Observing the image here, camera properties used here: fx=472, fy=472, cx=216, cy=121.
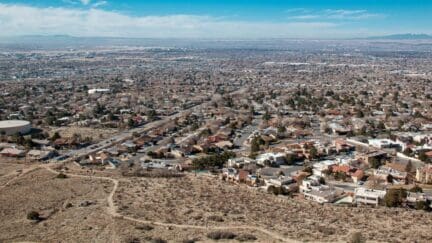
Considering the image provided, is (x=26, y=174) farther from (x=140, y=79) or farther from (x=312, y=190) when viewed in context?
(x=140, y=79)

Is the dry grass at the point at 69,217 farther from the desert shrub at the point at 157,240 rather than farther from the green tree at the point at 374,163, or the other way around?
the green tree at the point at 374,163

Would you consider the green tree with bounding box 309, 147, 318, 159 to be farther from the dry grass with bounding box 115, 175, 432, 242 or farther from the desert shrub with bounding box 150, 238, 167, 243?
the desert shrub with bounding box 150, 238, 167, 243

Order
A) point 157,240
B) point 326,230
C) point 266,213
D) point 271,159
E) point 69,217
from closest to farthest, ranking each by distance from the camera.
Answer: point 157,240 < point 326,230 < point 69,217 < point 266,213 < point 271,159

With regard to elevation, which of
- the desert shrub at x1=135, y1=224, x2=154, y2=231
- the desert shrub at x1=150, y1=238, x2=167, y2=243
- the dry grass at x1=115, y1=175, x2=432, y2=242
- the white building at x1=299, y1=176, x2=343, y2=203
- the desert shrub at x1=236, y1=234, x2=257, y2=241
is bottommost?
the white building at x1=299, y1=176, x2=343, y2=203

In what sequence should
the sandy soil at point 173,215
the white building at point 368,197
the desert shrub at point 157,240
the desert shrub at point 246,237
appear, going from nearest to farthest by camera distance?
1. the desert shrub at point 157,240
2. the desert shrub at point 246,237
3. the sandy soil at point 173,215
4. the white building at point 368,197

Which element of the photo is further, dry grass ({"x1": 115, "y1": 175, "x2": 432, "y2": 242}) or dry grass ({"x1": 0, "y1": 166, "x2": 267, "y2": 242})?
dry grass ({"x1": 115, "y1": 175, "x2": 432, "y2": 242})

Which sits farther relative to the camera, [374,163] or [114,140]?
[114,140]

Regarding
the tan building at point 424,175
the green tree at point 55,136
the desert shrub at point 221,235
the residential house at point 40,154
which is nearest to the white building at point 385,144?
the tan building at point 424,175

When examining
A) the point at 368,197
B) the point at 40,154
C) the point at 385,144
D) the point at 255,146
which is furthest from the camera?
the point at 385,144

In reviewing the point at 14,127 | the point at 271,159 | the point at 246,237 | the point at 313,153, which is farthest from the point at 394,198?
the point at 14,127

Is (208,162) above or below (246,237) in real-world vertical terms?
below

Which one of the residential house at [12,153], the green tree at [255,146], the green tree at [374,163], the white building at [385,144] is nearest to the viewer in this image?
the green tree at [374,163]

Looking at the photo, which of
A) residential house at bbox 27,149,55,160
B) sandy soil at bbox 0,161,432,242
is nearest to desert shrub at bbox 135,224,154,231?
sandy soil at bbox 0,161,432,242

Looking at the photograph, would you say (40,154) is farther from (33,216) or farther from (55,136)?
(33,216)
